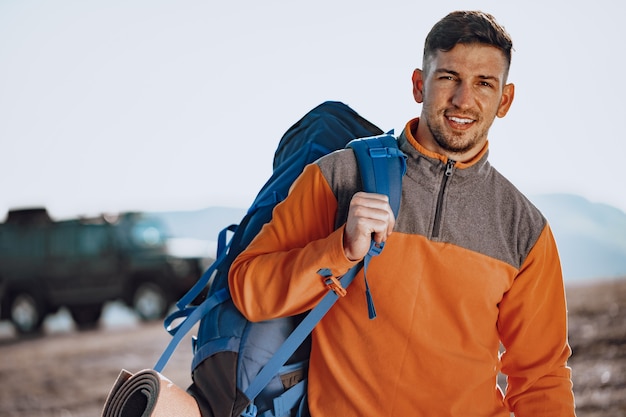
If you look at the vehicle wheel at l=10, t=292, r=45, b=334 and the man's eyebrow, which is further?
the vehicle wheel at l=10, t=292, r=45, b=334

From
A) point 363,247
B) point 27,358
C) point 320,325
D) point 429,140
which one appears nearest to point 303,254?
point 363,247

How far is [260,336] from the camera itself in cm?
197

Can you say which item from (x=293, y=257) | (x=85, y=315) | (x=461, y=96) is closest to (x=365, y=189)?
(x=293, y=257)

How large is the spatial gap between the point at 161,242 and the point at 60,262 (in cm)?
170

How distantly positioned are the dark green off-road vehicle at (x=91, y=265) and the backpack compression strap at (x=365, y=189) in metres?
11.0

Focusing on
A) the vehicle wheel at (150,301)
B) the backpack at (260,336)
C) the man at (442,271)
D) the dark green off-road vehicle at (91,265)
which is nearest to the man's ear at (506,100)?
the man at (442,271)

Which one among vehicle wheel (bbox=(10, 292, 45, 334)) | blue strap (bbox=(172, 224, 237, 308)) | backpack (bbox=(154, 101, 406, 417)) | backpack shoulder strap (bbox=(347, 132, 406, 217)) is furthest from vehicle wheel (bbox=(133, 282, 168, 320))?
backpack shoulder strap (bbox=(347, 132, 406, 217))

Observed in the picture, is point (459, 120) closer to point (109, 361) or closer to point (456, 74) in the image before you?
point (456, 74)

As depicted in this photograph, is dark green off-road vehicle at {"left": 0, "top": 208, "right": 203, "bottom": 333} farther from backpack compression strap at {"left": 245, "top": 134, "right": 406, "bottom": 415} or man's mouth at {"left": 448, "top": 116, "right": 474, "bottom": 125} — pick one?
man's mouth at {"left": 448, "top": 116, "right": 474, "bottom": 125}

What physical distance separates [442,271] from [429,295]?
7 centimetres

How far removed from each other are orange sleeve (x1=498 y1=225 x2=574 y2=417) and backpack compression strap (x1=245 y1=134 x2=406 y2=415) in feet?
1.40

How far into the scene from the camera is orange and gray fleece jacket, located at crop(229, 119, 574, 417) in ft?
6.38

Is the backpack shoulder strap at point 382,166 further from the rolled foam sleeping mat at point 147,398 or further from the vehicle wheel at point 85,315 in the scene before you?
the vehicle wheel at point 85,315

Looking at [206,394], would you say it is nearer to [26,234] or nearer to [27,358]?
[27,358]
